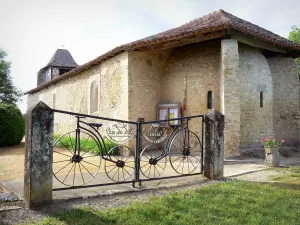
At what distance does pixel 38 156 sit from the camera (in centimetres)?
392

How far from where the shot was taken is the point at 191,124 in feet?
39.3

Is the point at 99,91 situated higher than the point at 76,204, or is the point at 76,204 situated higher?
the point at 99,91

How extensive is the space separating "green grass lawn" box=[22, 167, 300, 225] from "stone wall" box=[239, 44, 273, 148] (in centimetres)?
669

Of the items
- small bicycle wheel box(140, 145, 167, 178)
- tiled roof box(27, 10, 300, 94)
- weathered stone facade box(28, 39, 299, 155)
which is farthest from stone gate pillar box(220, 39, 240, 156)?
small bicycle wheel box(140, 145, 167, 178)

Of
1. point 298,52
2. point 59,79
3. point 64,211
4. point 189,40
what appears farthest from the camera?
point 59,79

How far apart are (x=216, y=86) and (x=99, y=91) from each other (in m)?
6.62

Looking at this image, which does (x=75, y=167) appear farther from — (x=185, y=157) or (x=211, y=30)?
(x=211, y=30)

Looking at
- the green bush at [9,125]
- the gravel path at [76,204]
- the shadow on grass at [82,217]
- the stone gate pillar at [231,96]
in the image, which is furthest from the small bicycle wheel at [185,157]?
the green bush at [9,125]

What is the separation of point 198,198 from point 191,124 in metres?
7.72

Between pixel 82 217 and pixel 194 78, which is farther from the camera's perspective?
pixel 194 78

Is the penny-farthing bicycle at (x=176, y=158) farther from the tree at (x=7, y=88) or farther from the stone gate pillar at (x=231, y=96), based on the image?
the tree at (x=7, y=88)

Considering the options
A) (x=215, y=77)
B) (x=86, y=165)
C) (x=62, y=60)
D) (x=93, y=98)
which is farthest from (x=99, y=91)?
(x=62, y=60)

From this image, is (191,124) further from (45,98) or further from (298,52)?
(45,98)

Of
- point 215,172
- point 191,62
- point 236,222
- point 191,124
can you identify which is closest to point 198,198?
point 236,222
